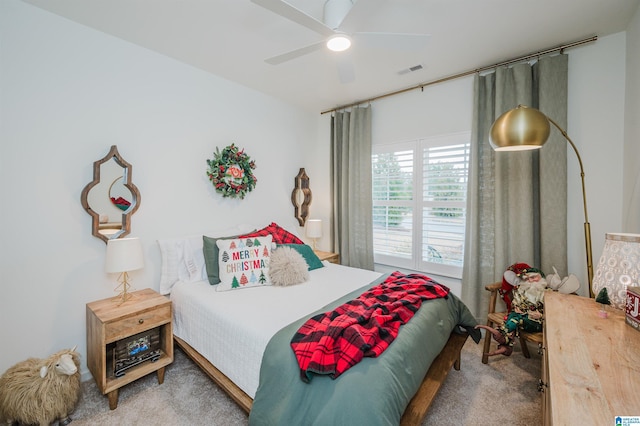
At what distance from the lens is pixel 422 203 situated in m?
3.17

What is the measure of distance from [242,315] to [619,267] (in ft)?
6.49

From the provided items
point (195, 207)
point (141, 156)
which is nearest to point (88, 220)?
point (141, 156)

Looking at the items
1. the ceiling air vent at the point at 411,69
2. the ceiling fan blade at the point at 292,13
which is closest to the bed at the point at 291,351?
the ceiling fan blade at the point at 292,13

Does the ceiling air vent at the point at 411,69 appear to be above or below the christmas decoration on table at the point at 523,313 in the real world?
above

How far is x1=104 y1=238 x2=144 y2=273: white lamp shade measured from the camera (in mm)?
1909

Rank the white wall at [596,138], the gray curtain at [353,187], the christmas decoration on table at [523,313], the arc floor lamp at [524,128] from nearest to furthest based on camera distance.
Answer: the arc floor lamp at [524,128] → the christmas decoration on table at [523,313] → the white wall at [596,138] → the gray curtain at [353,187]

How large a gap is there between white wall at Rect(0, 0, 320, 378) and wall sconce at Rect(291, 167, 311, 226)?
4.05 feet

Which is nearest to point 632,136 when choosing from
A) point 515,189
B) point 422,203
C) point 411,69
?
point 515,189

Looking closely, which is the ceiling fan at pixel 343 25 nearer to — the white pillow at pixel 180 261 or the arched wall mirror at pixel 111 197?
the arched wall mirror at pixel 111 197

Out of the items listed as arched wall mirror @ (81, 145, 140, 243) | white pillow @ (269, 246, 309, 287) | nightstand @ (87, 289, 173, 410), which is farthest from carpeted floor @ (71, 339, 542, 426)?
arched wall mirror @ (81, 145, 140, 243)

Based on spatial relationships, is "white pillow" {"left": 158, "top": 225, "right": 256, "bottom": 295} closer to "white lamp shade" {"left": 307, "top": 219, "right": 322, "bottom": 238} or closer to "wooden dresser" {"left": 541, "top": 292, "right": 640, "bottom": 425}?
"white lamp shade" {"left": 307, "top": 219, "right": 322, "bottom": 238}

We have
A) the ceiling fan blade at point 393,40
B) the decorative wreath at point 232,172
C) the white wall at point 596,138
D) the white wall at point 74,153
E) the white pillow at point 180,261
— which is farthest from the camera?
the decorative wreath at point 232,172

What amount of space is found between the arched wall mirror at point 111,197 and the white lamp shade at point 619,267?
3.11 meters

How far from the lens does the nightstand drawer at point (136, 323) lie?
1.80 metres
